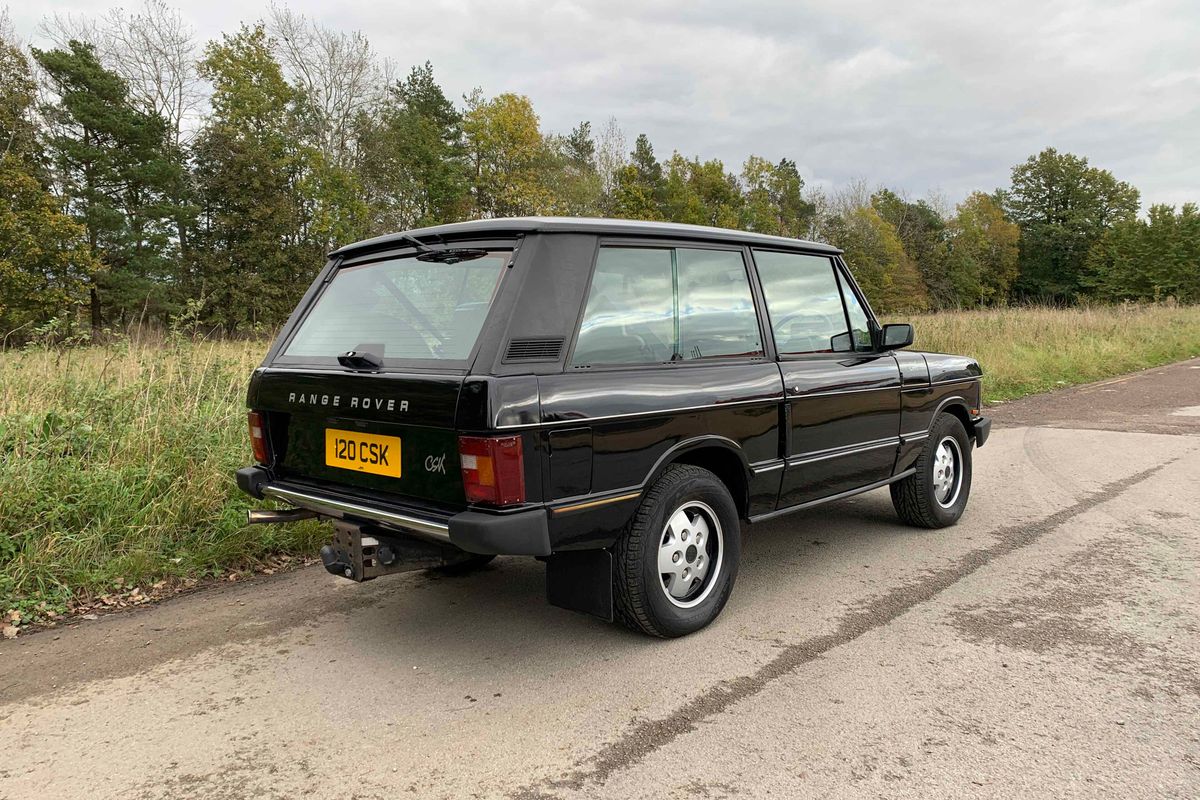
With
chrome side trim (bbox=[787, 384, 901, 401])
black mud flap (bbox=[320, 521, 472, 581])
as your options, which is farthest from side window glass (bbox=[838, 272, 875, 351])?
black mud flap (bbox=[320, 521, 472, 581])

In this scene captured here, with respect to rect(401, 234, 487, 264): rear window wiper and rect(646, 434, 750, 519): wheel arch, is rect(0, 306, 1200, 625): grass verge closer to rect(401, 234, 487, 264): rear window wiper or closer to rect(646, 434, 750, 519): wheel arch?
rect(401, 234, 487, 264): rear window wiper

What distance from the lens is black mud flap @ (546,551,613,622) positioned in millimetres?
3137

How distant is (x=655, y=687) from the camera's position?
9.83 feet

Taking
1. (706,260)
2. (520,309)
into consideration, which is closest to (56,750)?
(520,309)

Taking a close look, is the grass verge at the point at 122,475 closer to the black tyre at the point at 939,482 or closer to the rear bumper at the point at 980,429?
the black tyre at the point at 939,482

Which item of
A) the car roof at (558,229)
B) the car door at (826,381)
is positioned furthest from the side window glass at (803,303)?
the car roof at (558,229)

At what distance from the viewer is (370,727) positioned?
2.73 meters

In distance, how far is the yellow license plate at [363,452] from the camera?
10.1 ft

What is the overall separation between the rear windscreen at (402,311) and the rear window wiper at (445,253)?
19 mm

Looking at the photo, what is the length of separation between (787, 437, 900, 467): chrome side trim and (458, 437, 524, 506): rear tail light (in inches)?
68.1

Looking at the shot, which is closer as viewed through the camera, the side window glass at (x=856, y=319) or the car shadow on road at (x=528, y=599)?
the car shadow on road at (x=528, y=599)

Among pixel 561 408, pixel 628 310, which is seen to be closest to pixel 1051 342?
pixel 628 310

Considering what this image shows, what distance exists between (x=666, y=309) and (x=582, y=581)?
1278 millimetres

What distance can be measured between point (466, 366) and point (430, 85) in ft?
146
